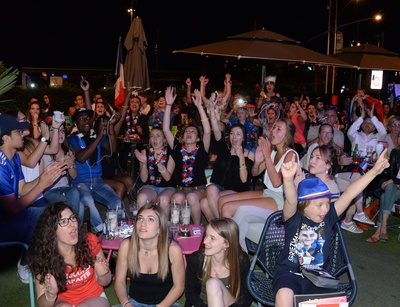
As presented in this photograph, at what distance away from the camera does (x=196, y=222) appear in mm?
5504

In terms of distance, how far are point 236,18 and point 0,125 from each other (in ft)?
114


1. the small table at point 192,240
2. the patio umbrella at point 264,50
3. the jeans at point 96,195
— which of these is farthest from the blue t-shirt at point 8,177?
the patio umbrella at point 264,50

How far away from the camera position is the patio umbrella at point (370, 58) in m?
9.40

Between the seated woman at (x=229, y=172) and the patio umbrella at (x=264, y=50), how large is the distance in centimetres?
202

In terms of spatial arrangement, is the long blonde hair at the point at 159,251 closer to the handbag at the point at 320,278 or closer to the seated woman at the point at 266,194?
the handbag at the point at 320,278

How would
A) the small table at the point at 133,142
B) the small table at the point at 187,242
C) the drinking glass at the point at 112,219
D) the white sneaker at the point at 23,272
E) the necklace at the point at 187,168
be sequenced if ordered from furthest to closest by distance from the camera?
the small table at the point at 133,142 < the necklace at the point at 187,168 < the white sneaker at the point at 23,272 < the drinking glass at the point at 112,219 < the small table at the point at 187,242

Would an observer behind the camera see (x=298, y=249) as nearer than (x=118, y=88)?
Yes

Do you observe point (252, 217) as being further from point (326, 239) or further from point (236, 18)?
point (236, 18)

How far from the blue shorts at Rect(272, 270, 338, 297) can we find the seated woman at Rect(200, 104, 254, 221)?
79.2 inches

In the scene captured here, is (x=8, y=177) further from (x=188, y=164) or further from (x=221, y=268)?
(x=188, y=164)

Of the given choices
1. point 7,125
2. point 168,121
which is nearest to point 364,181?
point 168,121

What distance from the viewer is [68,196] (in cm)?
516

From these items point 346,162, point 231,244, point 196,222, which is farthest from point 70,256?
point 346,162

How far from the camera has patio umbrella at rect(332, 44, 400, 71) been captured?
9.40m
